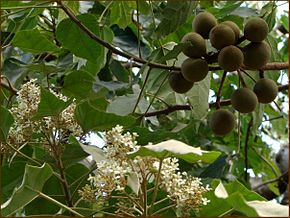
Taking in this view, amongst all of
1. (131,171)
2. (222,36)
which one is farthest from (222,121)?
(131,171)

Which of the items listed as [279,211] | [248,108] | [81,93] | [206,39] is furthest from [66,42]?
[279,211]

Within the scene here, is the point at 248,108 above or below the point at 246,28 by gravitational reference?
below

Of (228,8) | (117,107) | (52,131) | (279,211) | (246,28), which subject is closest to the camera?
(279,211)

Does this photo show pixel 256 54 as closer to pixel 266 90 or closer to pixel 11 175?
pixel 266 90

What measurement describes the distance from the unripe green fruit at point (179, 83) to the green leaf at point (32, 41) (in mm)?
236

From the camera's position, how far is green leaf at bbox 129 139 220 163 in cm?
77

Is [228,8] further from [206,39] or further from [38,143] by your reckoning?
[38,143]

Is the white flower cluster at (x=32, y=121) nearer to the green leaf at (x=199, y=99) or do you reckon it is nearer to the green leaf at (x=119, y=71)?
the green leaf at (x=199, y=99)

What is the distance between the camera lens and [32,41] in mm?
1304

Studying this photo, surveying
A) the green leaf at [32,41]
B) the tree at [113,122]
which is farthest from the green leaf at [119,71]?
the green leaf at [32,41]

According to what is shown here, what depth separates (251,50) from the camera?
1.22m

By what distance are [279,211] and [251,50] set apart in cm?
52

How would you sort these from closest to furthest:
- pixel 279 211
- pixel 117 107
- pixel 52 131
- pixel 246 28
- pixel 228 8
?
pixel 279 211 < pixel 52 131 < pixel 246 28 < pixel 117 107 < pixel 228 8

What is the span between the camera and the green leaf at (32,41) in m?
1.29
